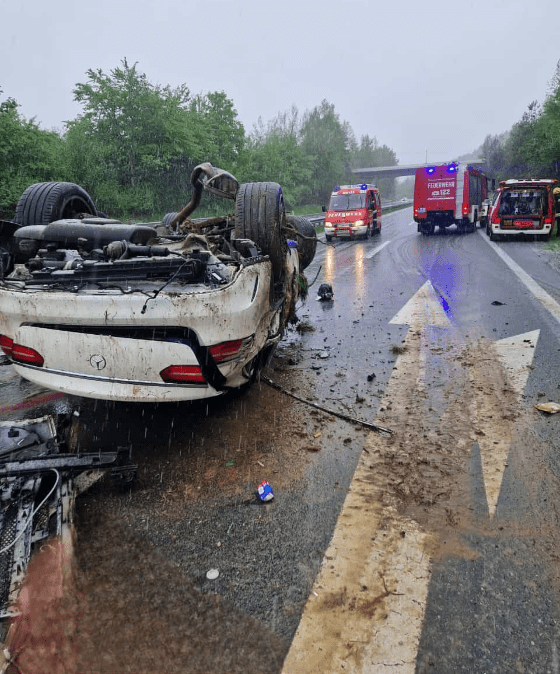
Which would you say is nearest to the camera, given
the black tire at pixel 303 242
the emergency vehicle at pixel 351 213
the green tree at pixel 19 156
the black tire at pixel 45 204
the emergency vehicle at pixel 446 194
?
the black tire at pixel 45 204

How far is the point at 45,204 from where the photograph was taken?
15.2ft

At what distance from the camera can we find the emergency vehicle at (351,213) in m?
19.4

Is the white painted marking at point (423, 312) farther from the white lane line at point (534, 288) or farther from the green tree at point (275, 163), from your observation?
the green tree at point (275, 163)

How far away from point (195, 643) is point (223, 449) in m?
1.47

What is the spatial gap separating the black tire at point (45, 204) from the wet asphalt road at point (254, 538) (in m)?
1.53

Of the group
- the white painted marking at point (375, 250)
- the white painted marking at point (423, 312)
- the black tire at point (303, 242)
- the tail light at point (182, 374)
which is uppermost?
the black tire at point (303, 242)

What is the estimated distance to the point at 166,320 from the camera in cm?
266

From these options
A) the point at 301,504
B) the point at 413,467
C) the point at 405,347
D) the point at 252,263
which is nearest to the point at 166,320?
the point at 252,263

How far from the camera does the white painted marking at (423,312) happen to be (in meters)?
6.32

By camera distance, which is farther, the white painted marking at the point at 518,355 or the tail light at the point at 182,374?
the white painted marking at the point at 518,355

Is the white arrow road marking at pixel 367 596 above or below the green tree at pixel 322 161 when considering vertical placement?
below

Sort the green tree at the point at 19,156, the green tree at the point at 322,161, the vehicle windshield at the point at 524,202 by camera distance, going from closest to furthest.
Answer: the vehicle windshield at the point at 524,202 → the green tree at the point at 19,156 → the green tree at the point at 322,161

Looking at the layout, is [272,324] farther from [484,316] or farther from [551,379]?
[484,316]

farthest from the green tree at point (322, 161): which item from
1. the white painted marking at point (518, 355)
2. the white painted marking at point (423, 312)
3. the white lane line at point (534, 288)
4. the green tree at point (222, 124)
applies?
the white painted marking at point (518, 355)
